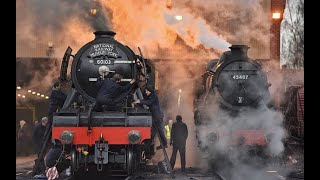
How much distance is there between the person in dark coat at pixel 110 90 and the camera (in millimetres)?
10109

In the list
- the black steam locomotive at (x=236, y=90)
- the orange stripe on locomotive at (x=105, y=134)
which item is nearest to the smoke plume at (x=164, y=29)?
the black steam locomotive at (x=236, y=90)

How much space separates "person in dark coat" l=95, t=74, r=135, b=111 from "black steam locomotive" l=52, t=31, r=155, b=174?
100mm

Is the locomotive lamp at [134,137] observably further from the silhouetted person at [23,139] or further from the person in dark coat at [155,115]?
the silhouetted person at [23,139]

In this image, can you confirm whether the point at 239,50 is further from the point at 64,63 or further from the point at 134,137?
the point at 64,63

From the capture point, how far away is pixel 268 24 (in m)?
18.7

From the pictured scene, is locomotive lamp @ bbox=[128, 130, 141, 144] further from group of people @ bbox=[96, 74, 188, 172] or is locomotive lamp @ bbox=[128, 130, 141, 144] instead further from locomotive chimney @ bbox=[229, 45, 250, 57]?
locomotive chimney @ bbox=[229, 45, 250, 57]

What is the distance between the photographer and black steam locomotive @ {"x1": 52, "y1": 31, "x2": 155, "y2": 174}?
978cm

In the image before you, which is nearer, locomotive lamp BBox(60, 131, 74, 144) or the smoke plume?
locomotive lamp BBox(60, 131, 74, 144)

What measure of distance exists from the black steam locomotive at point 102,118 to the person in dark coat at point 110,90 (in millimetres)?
100

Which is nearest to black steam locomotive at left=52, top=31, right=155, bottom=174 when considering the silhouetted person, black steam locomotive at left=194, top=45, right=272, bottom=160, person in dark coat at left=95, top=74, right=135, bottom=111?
person in dark coat at left=95, top=74, right=135, bottom=111

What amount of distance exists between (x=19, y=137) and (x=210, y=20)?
23.2 feet

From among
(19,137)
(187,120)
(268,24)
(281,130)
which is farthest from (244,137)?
(187,120)

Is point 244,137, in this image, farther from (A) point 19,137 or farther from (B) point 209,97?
(A) point 19,137

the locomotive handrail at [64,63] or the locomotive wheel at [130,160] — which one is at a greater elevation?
the locomotive handrail at [64,63]
